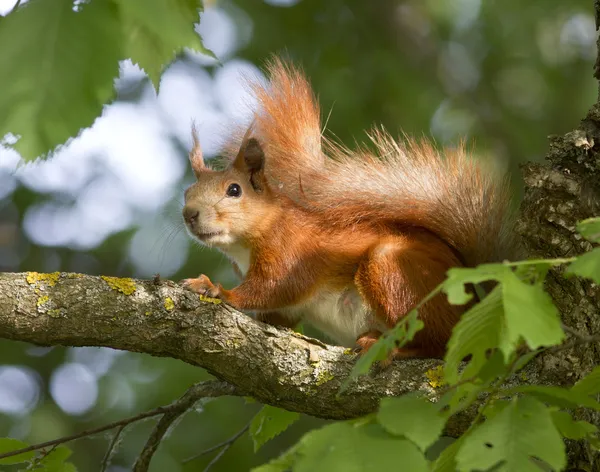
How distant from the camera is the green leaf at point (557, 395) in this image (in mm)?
1120

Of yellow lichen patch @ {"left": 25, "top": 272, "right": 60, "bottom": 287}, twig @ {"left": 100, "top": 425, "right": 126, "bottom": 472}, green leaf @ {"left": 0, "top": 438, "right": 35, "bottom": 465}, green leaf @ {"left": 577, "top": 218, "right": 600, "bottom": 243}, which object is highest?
green leaf @ {"left": 577, "top": 218, "right": 600, "bottom": 243}

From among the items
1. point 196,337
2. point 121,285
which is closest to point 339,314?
point 196,337

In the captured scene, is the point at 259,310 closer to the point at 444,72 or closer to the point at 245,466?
the point at 245,466

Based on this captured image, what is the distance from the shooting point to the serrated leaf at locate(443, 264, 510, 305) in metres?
0.98

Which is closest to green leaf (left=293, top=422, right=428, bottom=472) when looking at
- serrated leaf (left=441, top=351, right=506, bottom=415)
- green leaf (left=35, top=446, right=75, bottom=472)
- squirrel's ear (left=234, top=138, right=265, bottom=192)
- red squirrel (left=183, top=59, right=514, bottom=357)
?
serrated leaf (left=441, top=351, right=506, bottom=415)

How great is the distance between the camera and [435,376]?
6.48ft

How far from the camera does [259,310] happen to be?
2535mm

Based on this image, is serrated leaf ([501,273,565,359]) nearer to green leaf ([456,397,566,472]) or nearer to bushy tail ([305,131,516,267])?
green leaf ([456,397,566,472])

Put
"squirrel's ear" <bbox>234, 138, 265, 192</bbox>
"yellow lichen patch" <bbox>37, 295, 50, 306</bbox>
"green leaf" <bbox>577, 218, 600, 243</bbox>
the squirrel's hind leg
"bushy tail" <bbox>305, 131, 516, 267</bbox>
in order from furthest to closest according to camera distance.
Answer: "squirrel's ear" <bbox>234, 138, 265, 192</bbox>, "bushy tail" <bbox>305, 131, 516, 267</bbox>, the squirrel's hind leg, "yellow lichen patch" <bbox>37, 295, 50, 306</bbox>, "green leaf" <bbox>577, 218, 600, 243</bbox>

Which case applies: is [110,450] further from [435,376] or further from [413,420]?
[413,420]

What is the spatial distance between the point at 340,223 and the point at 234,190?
0.39 metres

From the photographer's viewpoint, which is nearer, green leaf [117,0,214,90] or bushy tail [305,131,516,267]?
green leaf [117,0,214,90]

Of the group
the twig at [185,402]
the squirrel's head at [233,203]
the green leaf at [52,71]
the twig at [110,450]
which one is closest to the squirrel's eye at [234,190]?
the squirrel's head at [233,203]

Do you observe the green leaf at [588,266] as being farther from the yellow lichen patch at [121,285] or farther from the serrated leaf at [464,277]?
the yellow lichen patch at [121,285]
